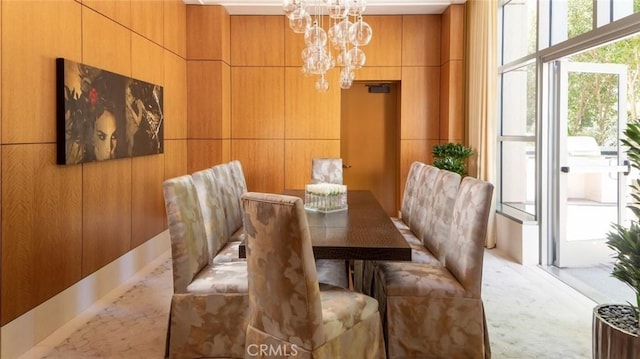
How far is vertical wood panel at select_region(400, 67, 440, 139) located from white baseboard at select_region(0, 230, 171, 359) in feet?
12.9

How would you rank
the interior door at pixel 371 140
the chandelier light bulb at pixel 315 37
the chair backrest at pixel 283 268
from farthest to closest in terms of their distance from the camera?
the interior door at pixel 371 140
the chandelier light bulb at pixel 315 37
the chair backrest at pixel 283 268

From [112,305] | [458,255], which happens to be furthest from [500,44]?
[112,305]

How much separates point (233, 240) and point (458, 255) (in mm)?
1817

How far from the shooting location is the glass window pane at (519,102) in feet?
17.0

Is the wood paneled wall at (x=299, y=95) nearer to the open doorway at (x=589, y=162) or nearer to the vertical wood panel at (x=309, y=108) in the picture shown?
the vertical wood panel at (x=309, y=108)

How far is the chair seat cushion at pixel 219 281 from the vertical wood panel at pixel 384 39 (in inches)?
179

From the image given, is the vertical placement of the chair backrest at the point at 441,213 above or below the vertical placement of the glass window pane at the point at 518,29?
below

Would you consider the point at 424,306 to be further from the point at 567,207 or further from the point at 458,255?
the point at 567,207

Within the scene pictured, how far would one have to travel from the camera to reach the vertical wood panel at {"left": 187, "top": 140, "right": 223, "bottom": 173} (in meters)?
6.53

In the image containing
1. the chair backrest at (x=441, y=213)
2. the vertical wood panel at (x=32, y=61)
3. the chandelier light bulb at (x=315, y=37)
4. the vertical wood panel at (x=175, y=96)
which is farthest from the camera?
the vertical wood panel at (x=175, y=96)

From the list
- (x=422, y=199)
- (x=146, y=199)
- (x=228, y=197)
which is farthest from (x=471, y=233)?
(x=146, y=199)

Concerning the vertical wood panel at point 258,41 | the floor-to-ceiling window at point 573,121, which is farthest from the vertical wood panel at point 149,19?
the floor-to-ceiling window at point 573,121

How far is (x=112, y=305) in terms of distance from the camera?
384 centimetres

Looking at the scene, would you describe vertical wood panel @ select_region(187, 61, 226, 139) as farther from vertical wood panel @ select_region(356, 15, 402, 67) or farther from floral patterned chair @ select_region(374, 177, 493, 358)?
floral patterned chair @ select_region(374, 177, 493, 358)
